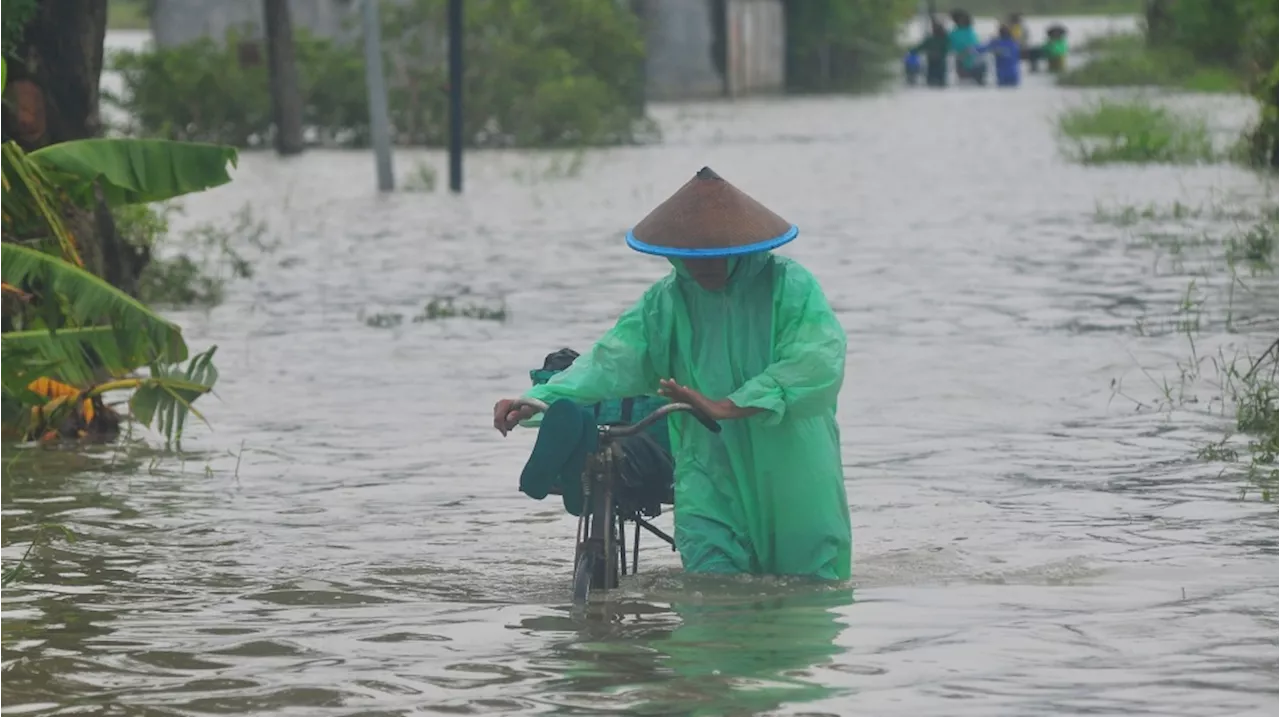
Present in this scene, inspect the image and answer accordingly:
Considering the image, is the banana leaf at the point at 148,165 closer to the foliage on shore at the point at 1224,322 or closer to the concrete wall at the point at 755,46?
the foliage on shore at the point at 1224,322

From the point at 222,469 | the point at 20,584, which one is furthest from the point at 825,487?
the point at 222,469

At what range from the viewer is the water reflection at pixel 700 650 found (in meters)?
6.61

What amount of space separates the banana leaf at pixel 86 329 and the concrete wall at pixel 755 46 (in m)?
39.0

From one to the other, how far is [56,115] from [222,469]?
10.1 feet

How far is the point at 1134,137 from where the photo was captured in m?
29.1

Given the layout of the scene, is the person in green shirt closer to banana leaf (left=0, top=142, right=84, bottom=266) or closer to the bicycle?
banana leaf (left=0, top=142, right=84, bottom=266)

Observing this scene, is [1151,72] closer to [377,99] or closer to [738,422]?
[377,99]

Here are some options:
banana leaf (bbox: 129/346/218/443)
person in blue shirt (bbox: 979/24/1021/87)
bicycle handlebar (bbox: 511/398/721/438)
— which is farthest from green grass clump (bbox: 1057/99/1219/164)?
bicycle handlebar (bbox: 511/398/721/438)

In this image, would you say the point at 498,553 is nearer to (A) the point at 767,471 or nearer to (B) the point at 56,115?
(A) the point at 767,471

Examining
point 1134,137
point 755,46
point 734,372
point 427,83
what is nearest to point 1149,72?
point 755,46

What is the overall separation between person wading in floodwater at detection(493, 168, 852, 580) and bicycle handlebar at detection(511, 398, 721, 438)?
0.05 meters

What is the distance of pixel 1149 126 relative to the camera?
30.4 meters

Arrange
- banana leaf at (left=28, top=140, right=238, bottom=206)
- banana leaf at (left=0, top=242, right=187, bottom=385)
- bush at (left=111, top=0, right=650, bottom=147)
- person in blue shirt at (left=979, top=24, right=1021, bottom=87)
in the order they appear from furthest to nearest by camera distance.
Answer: person in blue shirt at (left=979, top=24, right=1021, bottom=87), bush at (left=111, top=0, right=650, bottom=147), banana leaf at (left=28, top=140, right=238, bottom=206), banana leaf at (left=0, top=242, right=187, bottom=385)

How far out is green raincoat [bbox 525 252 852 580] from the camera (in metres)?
7.43
